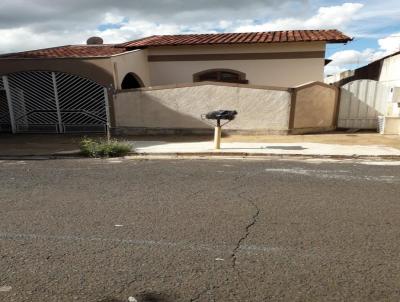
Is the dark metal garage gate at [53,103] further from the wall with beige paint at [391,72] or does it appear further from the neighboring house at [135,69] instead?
the wall with beige paint at [391,72]

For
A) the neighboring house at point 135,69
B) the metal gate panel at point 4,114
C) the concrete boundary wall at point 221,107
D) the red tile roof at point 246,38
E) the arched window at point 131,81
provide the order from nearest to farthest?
the concrete boundary wall at point 221,107 < the neighboring house at point 135,69 < the red tile roof at point 246,38 < the metal gate panel at point 4,114 < the arched window at point 131,81

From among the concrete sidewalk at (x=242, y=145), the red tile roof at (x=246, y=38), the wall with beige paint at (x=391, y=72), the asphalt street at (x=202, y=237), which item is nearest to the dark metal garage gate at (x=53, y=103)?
the concrete sidewalk at (x=242, y=145)

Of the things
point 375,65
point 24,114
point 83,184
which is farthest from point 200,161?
point 375,65

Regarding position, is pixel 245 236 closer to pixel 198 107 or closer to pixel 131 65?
pixel 198 107

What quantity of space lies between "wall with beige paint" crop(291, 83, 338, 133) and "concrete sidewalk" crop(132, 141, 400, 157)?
79.0 inches

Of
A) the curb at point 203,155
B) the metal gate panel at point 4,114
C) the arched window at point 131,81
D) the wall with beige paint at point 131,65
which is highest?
the wall with beige paint at point 131,65

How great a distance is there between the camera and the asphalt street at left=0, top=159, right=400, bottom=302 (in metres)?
3.06

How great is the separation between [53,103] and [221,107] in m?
6.53

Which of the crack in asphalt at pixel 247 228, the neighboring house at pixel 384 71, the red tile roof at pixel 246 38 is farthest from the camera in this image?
the red tile roof at pixel 246 38

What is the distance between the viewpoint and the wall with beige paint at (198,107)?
12.3 meters

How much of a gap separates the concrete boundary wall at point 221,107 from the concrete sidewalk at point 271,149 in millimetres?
1858

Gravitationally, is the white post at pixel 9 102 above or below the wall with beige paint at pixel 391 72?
below

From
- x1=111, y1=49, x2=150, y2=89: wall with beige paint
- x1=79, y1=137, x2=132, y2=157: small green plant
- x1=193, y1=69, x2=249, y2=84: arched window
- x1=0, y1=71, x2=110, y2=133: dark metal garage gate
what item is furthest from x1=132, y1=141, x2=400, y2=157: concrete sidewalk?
x1=193, y1=69, x2=249, y2=84: arched window

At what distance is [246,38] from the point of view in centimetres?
1555
